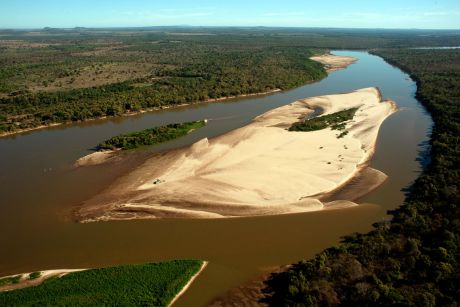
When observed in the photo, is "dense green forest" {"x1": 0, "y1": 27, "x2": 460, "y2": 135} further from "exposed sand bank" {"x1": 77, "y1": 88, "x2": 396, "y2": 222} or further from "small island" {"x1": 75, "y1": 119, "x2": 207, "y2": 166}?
"exposed sand bank" {"x1": 77, "y1": 88, "x2": 396, "y2": 222}

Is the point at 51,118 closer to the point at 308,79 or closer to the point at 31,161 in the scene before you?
the point at 31,161

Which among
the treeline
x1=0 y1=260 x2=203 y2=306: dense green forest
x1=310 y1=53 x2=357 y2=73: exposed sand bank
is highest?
x1=310 y1=53 x2=357 y2=73: exposed sand bank

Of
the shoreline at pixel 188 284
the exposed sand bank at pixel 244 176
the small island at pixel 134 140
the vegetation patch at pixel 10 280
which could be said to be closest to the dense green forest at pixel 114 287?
the shoreline at pixel 188 284

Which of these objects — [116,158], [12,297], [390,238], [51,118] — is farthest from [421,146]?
[51,118]

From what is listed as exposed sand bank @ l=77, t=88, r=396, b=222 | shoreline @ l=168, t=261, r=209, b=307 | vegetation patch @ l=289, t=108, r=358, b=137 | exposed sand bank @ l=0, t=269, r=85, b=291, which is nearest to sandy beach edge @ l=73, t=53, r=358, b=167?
exposed sand bank @ l=77, t=88, r=396, b=222

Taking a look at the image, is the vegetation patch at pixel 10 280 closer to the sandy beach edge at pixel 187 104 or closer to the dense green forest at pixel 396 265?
the dense green forest at pixel 396 265

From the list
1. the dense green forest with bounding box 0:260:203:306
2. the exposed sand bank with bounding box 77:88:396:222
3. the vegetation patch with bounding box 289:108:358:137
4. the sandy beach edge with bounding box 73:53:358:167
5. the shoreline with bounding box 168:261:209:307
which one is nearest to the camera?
the dense green forest with bounding box 0:260:203:306

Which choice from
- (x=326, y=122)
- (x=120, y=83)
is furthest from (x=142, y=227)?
(x=120, y=83)
